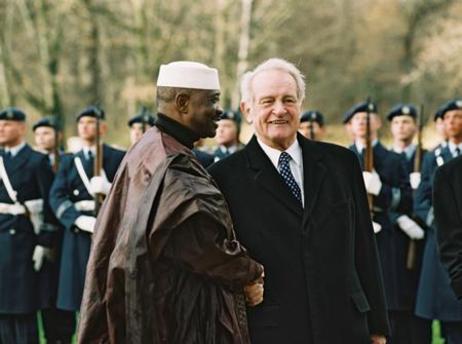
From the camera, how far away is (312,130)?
1058 cm

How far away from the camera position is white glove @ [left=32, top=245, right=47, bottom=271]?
9.34 metres

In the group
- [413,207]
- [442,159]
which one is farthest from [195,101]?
[413,207]

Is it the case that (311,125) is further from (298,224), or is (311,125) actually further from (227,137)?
(298,224)

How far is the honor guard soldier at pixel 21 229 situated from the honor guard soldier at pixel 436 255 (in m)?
3.66

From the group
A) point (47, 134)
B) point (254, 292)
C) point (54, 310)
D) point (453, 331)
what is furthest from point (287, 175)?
point (47, 134)

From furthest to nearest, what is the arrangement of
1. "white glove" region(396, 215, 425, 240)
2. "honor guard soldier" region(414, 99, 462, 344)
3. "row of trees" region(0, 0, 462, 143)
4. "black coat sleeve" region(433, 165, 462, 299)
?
1. "row of trees" region(0, 0, 462, 143)
2. "white glove" region(396, 215, 425, 240)
3. "honor guard soldier" region(414, 99, 462, 344)
4. "black coat sleeve" region(433, 165, 462, 299)

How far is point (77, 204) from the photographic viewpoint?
31.0ft

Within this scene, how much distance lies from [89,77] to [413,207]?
91.2ft

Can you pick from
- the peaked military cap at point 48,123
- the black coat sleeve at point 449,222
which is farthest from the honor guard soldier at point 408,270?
the peaked military cap at point 48,123

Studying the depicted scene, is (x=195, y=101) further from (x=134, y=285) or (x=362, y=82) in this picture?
(x=362, y=82)

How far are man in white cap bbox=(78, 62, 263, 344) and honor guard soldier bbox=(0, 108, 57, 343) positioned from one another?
5012 millimetres

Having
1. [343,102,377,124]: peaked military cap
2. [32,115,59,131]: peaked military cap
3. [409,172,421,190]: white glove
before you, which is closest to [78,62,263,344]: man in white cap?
[343,102,377,124]: peaked military cap

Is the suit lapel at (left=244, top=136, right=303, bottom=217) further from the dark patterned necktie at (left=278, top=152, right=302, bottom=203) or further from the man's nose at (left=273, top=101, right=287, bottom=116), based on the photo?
the man's nose at (left=273, top=101, right=287, bottom=116)

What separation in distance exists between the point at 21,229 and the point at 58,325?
1.18 m
